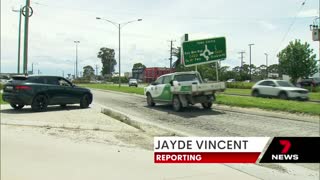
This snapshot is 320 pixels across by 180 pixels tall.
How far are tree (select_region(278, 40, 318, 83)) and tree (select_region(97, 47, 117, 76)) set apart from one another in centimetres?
8095

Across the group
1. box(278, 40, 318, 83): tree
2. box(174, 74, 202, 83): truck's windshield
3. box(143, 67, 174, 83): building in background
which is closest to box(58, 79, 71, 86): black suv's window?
box(174, 74, 202, 83): truck's windshield

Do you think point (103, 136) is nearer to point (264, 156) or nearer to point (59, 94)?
point (264, 156)

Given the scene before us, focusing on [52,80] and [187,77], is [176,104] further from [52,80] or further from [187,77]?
[52,80]

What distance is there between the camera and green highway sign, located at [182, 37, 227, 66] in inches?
1075

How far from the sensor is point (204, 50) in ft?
90.2

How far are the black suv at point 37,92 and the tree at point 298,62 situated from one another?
44717 millimetres

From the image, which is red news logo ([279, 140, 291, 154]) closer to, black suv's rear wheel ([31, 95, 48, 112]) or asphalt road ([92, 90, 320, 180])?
asphalt road ([92, 90, 320, 180])

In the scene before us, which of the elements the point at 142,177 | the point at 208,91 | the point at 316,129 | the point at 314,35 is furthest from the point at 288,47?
the point at 142,177

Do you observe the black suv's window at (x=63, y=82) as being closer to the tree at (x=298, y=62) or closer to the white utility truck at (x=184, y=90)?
the white utility truck at (x=184, y=90)

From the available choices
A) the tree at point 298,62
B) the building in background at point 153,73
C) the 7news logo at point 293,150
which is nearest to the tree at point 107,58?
the building in background at point 153,73

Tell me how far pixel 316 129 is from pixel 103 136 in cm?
698

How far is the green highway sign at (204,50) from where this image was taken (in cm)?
2731

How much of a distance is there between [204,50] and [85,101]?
33.5 ft

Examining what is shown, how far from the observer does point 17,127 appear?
11523 millimetres
